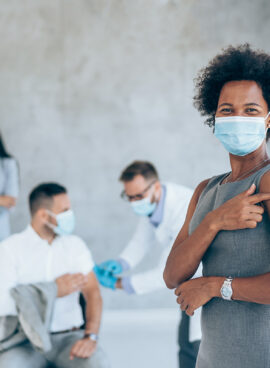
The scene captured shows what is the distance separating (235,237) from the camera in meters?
0.78

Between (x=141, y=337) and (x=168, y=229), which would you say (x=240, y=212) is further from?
(x=141, y=337)

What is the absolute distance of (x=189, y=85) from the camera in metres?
2.97

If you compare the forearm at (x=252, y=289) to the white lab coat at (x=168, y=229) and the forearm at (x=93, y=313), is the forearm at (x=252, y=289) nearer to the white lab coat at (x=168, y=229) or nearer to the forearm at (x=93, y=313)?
the white lab coat at (x=168, y=229)

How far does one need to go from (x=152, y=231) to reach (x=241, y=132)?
1.47 metres

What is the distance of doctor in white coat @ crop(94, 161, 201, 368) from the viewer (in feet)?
5.80

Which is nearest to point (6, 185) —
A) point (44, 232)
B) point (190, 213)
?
point (44, 232)

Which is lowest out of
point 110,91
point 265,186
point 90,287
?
point 90,287

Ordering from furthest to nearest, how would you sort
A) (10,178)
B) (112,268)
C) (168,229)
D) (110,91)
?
(110,91) → (10,178) → (112,268) → (168,229)

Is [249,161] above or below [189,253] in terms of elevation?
above

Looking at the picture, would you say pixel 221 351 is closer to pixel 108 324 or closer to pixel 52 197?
pixel 52 197

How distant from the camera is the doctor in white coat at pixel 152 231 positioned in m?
1.77

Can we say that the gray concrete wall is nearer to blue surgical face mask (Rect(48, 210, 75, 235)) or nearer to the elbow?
blue surgical face mask (Rect(48, 210, 75, 235))

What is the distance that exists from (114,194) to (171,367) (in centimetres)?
109

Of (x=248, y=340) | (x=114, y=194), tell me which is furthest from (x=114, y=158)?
(x=248, y=340)
